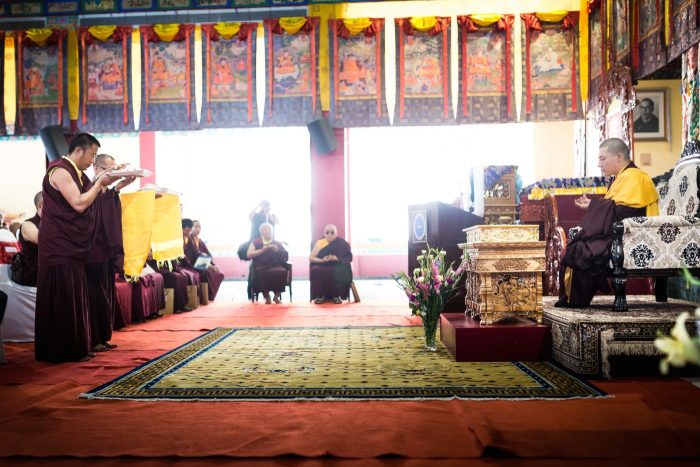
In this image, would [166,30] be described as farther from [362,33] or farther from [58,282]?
[58,282]

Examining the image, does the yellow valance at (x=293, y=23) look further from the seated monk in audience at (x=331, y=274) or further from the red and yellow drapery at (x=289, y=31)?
the seated monk in audience at (x=331, y=274)

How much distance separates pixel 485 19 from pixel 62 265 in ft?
20.0

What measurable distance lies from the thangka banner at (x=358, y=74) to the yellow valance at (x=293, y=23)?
17.7 inches

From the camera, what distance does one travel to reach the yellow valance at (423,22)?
7.56m

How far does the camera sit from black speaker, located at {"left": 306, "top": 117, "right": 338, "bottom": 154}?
24.7 ft

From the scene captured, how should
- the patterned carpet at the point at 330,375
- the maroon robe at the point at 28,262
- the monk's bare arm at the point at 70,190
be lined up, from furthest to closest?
the maroon robe at the point at 28,262, the monk's bare arm at the point at 70,190, the patterned carpet at the point at 330,375

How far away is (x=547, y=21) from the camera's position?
24.5 ft

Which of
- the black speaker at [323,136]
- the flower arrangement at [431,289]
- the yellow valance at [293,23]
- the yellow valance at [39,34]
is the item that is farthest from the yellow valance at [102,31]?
the flower arrangement at [431,289]

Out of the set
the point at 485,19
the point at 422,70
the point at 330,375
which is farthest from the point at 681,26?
the point at 330,375

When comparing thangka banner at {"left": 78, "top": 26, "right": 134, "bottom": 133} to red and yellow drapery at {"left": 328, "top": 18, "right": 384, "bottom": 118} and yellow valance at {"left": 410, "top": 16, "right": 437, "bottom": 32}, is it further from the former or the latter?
yellow valance at {"left": 410, "top": 16, "right": 437, "bottom": 32}

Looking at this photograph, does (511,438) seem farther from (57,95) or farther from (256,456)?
(57,95)

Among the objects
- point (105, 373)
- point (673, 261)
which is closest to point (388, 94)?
point (673, 261)

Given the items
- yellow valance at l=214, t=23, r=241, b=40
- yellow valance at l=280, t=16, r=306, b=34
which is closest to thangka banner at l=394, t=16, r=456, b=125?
yellow valance at l=280, t=16, r=306, b=34

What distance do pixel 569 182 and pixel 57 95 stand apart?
667 cm
